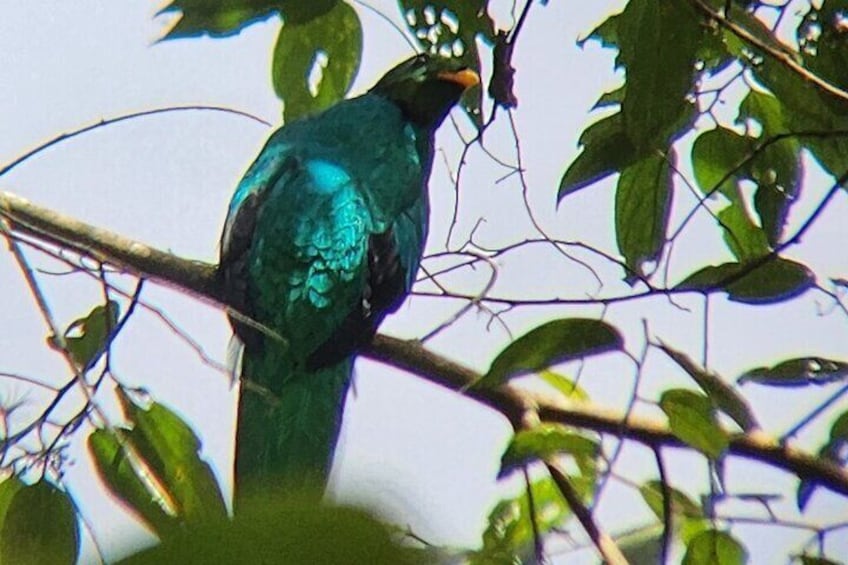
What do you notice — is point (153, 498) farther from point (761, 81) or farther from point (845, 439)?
point (761, 81)

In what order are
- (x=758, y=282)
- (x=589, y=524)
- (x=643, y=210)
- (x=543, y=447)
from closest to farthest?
(x=543, y=447)
(x=589, y=524)
(x=758, y=282)
(x=643, y=210)

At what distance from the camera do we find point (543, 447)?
4.64 feet

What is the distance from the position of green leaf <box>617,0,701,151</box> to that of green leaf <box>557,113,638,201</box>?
236 millimetres

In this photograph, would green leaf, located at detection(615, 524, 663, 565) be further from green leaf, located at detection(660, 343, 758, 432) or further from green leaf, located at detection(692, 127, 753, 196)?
green leaf, located at detection(692, 127, 753, 196)

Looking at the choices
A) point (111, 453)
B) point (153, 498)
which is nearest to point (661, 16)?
point (153, 498)

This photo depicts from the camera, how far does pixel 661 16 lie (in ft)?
5.24

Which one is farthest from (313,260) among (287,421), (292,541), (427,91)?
(292,541)

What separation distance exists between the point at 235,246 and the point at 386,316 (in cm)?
37

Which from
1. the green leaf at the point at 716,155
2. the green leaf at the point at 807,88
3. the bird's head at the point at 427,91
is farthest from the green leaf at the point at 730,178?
the bird's head at the point at 427,91

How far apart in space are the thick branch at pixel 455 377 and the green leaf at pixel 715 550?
176 millimetres

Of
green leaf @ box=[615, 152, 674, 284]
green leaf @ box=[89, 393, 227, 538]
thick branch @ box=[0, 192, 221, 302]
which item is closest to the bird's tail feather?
thick branch @ box=[0, 192, 221, 302]

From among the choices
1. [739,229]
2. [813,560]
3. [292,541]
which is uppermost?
[739,229]

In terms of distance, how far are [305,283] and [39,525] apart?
1191 mm

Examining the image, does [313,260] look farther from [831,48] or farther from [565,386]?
[831,48]
